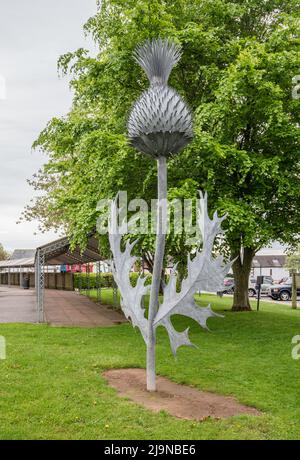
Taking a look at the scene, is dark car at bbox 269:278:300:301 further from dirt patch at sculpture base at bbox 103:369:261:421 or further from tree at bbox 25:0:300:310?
dirt patch at sculpture base at bbox 103:369:261:421

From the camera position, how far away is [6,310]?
20266mm

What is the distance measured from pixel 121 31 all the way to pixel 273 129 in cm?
562

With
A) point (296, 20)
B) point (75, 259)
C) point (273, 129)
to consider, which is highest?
point (296, 20)

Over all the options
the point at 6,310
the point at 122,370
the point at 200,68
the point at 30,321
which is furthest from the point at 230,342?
the point at 6,310

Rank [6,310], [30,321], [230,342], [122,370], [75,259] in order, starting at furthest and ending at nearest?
[75,259]
[6,310]
[30,321]
[230,342]
[122,370]

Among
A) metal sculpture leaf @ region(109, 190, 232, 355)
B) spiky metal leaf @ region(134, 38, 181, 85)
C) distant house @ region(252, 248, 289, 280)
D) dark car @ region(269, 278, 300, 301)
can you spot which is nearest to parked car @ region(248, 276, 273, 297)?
dark car @ region(269, 278, 300, 301)

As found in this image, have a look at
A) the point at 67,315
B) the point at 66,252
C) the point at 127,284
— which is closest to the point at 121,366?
the point at 127,284

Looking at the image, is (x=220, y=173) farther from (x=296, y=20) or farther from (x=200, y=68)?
(x=296, y=20)

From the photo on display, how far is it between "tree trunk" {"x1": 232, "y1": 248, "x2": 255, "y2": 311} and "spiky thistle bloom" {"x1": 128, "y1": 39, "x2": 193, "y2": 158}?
12.6 metres

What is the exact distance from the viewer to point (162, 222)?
7719mm

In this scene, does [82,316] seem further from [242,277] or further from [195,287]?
[195,287]

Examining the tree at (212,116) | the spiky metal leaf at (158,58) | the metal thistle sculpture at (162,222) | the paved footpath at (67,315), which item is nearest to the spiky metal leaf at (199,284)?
the metal thistle sculpture at (162,222)

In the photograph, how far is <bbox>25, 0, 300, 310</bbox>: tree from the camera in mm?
13297

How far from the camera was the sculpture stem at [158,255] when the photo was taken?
25.2 ft
